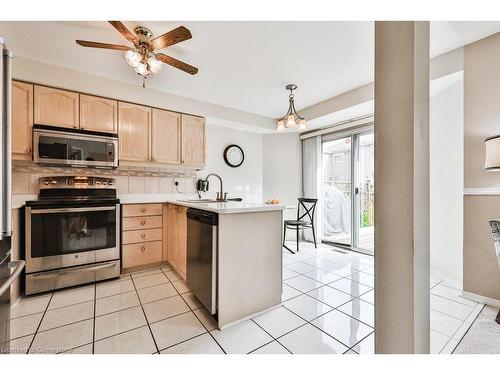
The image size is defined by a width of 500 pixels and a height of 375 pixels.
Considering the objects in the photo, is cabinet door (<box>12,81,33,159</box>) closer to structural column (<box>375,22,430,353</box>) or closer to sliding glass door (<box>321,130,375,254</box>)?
structural column (<box>375,22,430,353</box>)

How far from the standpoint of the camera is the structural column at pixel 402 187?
0.80 m

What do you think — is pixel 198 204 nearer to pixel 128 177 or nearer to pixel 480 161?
pixel 128 177

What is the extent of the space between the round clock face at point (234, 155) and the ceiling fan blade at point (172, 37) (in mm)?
2302

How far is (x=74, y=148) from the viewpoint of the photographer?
2.49 meters

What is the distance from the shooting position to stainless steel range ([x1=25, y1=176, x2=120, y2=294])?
7.19ft

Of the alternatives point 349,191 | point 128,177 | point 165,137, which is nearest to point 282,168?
point 349,191

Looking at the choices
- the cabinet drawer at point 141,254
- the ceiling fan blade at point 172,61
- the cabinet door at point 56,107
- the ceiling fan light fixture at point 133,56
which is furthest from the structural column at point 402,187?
the cabinet door at point 56,107

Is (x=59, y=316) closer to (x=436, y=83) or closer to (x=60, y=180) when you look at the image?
(x=60, y=180)

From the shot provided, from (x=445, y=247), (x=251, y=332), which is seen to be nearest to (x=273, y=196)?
(x=445, y=247)

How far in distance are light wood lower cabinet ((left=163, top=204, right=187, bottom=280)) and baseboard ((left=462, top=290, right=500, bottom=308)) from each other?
9.22 ft

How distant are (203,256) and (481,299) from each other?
2552 mm

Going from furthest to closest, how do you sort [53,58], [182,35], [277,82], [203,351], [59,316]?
1. [277,82]
2. [53,58]
3. [59,316]
4. [182,35]
5. [203,351]
